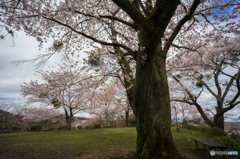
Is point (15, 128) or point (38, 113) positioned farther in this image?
point (38, 113)

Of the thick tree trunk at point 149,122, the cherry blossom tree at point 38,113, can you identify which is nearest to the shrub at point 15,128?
the cherry blossom tree at point 38,113

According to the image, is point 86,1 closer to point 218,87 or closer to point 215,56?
point 215,56

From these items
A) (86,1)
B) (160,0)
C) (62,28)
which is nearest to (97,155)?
(160,0)

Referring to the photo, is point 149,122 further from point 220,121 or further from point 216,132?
point 220,121

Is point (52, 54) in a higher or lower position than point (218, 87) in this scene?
higher

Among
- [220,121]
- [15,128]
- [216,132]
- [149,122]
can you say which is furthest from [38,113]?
[220,121]

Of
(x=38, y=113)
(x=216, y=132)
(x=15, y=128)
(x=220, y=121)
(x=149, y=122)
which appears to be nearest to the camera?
(x=149, y=122)

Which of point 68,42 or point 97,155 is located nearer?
point 97,155

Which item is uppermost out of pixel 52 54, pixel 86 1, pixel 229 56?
pixel 86 1

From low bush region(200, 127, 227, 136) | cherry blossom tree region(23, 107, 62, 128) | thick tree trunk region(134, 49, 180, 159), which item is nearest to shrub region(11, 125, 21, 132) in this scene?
cherry blossom tree region(23, 107, 62, 128)

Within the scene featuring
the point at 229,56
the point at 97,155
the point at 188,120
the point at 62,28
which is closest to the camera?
the point at 97,155

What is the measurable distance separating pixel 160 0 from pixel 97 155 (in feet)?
15.6

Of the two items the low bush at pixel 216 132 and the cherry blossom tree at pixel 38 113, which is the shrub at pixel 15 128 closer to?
the cherry blossom tree at pixel 38 113

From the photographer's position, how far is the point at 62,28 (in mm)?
4961
